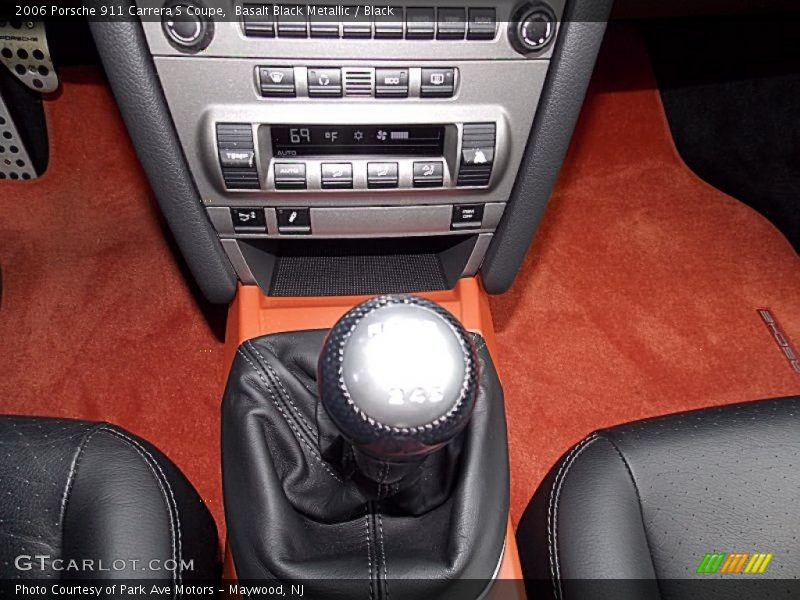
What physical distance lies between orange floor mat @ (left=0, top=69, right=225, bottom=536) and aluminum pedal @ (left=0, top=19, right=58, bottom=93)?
8 cm

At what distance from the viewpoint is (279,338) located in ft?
2.74

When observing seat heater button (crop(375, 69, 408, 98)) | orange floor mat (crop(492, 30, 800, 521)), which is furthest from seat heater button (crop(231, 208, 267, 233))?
orange floor mat (crop(492, 30, 800, 521))

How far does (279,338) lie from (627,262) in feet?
3.06

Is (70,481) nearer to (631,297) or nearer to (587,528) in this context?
(587,528)

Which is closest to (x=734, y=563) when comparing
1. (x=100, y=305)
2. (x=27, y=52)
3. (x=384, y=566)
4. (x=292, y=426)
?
(x=384, y=566)

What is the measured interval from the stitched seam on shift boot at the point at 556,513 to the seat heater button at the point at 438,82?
42cm

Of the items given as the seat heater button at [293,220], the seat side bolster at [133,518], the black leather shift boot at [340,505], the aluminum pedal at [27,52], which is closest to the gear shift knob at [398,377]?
the black leather shift boot at [340,505]

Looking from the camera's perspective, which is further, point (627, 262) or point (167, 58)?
point (627, 262)

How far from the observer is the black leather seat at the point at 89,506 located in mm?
670

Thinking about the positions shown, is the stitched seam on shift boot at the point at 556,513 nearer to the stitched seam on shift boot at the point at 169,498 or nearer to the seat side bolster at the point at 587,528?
the seat side bolster at the point at 587,528

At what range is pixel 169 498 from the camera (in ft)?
2.29

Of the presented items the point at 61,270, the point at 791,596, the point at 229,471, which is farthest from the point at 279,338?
the point at 61,270

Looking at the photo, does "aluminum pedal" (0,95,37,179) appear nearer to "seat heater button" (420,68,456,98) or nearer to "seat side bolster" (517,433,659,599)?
"seat heater button" (420,68,456,98)

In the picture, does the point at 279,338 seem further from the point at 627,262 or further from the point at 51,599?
the point at 627,262
